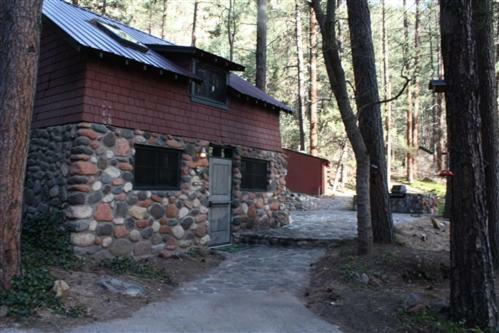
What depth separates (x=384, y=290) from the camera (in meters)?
5.99

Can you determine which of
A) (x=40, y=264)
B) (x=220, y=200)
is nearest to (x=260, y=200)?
(x=220, y=200)

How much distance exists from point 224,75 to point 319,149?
16.6 meters

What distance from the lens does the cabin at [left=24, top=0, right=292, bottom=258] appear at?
7.25m

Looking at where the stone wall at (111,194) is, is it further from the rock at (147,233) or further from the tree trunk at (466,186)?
the tree trunk at (466,186)

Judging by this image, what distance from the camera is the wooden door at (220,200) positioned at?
10.1 metres

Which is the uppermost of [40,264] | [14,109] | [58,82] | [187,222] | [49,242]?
[58,82]

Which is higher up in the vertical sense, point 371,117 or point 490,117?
point 371,117

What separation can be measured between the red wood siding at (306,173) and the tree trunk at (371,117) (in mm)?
12460

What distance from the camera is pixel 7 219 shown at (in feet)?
16.1

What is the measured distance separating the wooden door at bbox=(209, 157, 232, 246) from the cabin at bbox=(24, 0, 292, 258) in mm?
24

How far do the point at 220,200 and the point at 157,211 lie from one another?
2206 millimetres

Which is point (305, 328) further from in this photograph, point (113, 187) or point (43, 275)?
point (113, 187)

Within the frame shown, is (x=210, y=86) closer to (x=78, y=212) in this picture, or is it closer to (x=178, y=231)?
(x=178, y=231)

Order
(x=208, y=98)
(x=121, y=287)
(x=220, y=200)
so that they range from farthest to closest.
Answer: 1. (x=220, y=200)
2. (x=208, y=98)
3. (x=121, y=287)
